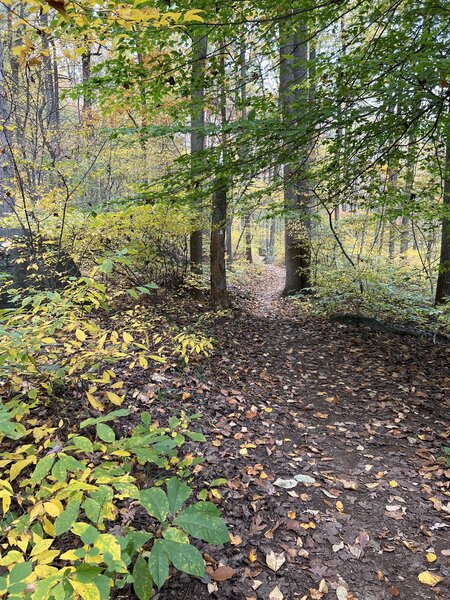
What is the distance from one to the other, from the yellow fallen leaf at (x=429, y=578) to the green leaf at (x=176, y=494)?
192 cm

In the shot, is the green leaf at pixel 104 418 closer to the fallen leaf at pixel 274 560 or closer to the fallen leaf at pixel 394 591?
the fallen leaf at pixel 274 560

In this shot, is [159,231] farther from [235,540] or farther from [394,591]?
[394,591]

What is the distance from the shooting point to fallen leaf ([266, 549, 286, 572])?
7.90 ft

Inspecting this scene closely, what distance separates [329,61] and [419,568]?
5.05 meters

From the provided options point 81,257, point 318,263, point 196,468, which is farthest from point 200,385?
point 318,263

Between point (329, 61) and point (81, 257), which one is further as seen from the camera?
point (81, 257)

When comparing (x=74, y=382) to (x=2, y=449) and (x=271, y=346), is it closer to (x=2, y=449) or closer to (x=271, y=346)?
(x=2, y=449)

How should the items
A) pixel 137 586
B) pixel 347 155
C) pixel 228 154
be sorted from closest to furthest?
1. pixel 137 586
2. pixel 228 154
3. pixel 347 155

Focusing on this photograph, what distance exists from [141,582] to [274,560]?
135cm

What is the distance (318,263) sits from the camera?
11.0 m

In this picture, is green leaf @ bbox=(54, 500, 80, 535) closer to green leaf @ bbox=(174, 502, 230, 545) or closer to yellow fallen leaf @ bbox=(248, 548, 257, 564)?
green leaf @ bbox=(174, 502, 230, 545)

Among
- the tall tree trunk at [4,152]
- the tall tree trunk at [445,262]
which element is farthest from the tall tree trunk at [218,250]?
the tall tree trunk at [445,262]

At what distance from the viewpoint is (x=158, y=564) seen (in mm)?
1393

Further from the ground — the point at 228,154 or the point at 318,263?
the point at 228,154
